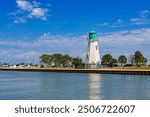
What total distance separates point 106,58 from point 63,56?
3147 cm

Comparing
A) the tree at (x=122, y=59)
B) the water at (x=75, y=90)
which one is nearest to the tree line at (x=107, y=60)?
the tree at (x=122, y=59)

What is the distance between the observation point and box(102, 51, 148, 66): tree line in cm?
15225

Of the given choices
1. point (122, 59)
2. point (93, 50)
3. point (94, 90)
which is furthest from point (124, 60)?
point (94, 90)

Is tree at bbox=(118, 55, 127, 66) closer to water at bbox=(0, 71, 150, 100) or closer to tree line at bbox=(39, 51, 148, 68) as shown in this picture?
tree line at bbox=(39, 51, 148, 68)

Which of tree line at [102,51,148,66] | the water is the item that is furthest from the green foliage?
the water

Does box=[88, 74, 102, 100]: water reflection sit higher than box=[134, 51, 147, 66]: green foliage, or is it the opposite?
box=[134, 51, 147, 66]: green foliage

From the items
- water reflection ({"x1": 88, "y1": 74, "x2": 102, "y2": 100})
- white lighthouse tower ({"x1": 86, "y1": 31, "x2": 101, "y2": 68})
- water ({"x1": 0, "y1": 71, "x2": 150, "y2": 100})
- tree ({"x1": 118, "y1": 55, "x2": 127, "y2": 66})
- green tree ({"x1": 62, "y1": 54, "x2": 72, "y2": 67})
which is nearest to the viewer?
water reflection ({"x1": 88, "y1": 74, "x2": 102, "y2": 100})

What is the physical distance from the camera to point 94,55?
133 m

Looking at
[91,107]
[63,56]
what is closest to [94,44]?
[63,56]

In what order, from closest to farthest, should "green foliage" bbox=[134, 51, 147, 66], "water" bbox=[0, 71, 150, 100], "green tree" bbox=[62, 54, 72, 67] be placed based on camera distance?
"water" bbox=[0, 71, 150, 100]
"green foliage" bbox=[134, 51, 147, 66]
"green tree" bbox=[62, 54, 72, 67]

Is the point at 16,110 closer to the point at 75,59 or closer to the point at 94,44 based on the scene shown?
the point at 94,44

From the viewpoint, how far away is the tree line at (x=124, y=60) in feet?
500

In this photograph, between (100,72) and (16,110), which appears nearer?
Answer: (16,110)

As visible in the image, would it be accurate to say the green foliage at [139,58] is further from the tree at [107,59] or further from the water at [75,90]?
the water at [75,90]
